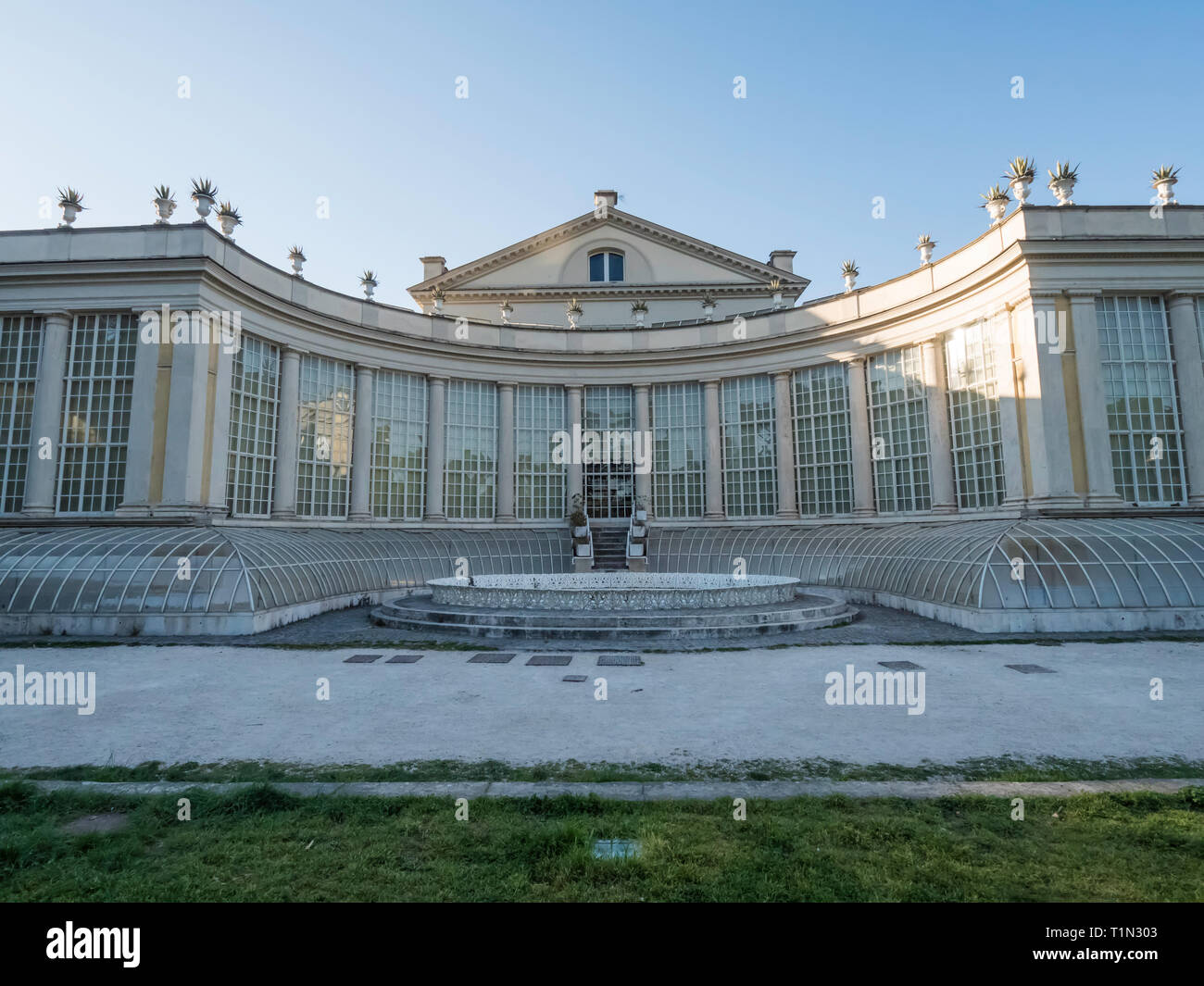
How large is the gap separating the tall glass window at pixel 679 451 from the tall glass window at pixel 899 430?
956 centimetres

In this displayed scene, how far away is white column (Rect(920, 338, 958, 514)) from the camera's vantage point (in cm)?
2833

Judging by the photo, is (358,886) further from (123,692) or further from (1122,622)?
(1122,622)

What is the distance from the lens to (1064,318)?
80.5 ft

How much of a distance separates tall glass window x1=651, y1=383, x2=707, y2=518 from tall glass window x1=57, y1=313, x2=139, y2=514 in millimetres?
26175

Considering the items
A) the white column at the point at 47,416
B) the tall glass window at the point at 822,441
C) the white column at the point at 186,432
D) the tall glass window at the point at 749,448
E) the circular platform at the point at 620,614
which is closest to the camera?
the circular platform at the point at 620,614

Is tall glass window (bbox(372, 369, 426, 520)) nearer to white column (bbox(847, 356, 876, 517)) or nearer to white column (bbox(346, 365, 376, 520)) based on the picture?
white column (bbox(346, 365, 376, 520))

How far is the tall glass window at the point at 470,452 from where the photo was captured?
35338mm

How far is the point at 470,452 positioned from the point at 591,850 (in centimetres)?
3234

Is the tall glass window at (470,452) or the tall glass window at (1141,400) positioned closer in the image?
the tall glass window at (1141,400)

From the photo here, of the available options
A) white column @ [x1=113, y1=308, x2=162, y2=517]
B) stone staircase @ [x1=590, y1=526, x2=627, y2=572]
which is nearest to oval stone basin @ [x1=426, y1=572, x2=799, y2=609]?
stone staircase @ [x1=590, y1=526, x2=627, y2=572]

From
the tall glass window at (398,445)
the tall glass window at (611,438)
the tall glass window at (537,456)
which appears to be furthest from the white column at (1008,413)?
the tall glass window at (398,445)

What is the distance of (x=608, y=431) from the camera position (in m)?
37.9

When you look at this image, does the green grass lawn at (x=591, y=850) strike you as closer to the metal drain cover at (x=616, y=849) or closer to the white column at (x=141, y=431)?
the metal drain cover at (x=616, y=849)
